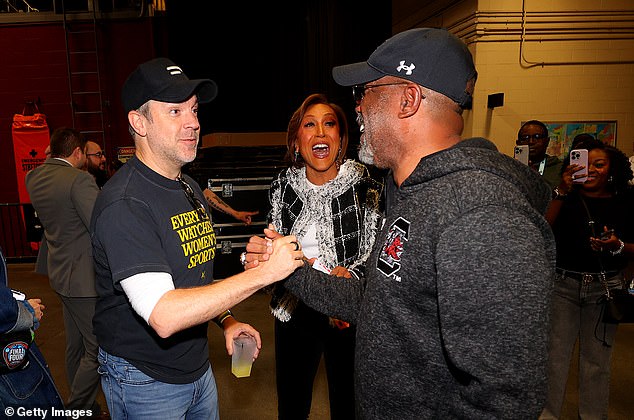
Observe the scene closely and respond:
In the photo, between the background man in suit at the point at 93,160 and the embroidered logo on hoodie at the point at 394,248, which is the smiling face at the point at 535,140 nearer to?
the embroidered logo on hoodie at the point at 394,248

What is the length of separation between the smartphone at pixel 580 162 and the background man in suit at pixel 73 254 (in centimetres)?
315

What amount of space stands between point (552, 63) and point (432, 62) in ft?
18.6

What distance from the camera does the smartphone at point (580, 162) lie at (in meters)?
2.63

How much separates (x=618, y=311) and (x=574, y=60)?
4638 mm

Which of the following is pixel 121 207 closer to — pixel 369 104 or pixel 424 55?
pixel 369 104

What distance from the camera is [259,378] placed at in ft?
11.7

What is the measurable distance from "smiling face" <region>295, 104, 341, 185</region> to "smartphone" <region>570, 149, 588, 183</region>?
1.50 m

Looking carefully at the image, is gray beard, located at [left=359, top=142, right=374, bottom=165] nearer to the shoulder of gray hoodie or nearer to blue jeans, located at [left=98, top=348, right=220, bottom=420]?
the shoulder of gray hoodie

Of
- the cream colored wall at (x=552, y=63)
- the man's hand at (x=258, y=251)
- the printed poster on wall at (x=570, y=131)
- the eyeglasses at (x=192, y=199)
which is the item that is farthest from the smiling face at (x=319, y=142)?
the printed poster on wall at (x=570, y=131)

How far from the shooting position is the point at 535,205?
1132 millimetres

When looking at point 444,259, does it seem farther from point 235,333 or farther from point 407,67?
point 235,333

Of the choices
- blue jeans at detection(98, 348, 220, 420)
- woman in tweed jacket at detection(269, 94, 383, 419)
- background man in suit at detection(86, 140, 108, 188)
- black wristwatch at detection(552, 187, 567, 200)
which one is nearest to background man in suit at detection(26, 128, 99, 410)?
woman in tweed jacket at detection(269, 94, 383, 419)

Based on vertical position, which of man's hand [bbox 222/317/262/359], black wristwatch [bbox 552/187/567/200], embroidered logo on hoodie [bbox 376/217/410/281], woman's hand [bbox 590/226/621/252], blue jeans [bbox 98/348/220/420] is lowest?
blue jeans [bbox 98/348/220/420]

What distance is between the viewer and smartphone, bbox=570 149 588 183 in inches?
104
